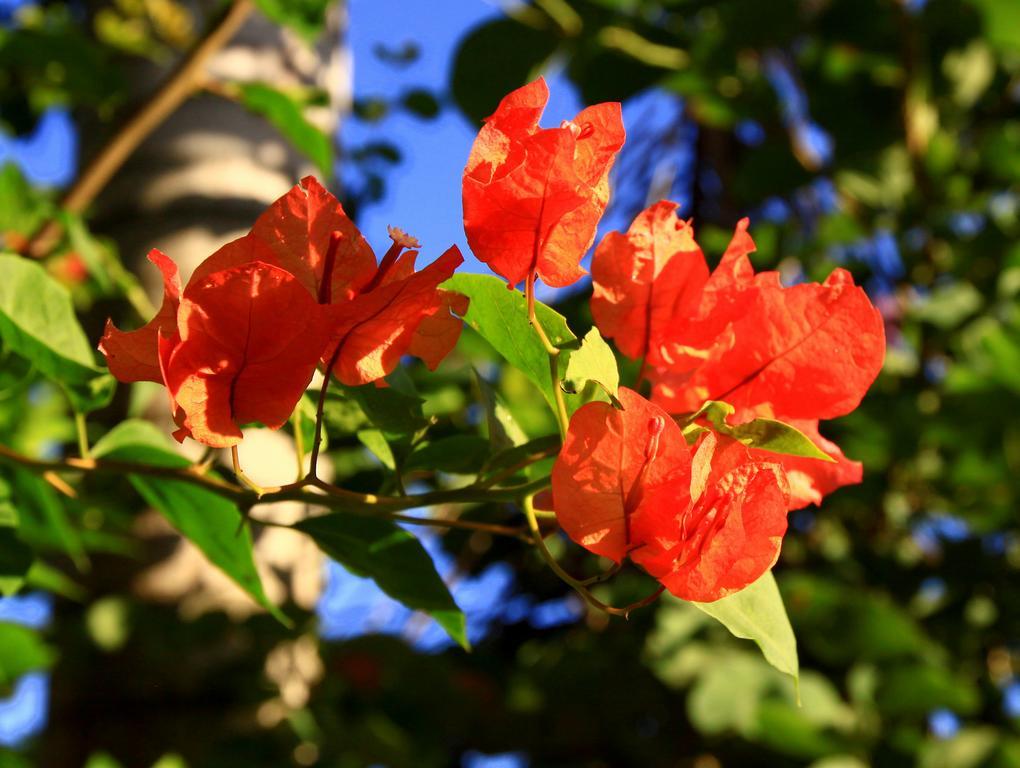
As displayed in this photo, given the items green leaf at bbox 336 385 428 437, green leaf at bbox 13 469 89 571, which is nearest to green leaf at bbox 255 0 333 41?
green leaf at bbox 13 469 89 571

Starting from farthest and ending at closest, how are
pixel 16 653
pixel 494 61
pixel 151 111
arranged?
pixel 494 61
pixel 151 111
pixel 16 653

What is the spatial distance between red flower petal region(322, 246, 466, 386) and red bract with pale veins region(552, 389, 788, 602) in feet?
0.20

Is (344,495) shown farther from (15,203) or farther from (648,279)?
(15,203)

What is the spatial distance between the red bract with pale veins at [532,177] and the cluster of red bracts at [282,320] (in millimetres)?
24

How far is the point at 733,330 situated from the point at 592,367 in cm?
9

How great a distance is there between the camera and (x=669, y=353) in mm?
397

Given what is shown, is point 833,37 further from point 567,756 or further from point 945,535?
point 567,756

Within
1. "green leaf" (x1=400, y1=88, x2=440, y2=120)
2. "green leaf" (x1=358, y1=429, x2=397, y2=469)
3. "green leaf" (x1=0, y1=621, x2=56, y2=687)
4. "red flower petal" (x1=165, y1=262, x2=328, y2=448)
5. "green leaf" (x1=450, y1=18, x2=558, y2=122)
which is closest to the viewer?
"red flower petal" (x1=165, y1=262, x2=328, y2=448)

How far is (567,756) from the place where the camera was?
1487 millimetres

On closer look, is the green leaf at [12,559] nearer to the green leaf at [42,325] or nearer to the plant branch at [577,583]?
the green leaf at [42,325]

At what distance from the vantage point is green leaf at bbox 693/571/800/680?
1.16 ft

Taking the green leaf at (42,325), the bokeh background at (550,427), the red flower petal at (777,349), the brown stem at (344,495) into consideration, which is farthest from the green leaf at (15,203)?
the red flower petal at (777,349)

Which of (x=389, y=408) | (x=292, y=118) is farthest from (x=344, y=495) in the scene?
(x=292, y=118)

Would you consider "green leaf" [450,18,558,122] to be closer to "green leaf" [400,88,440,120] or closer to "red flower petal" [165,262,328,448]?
"green leaf" [400,88,440,120]
